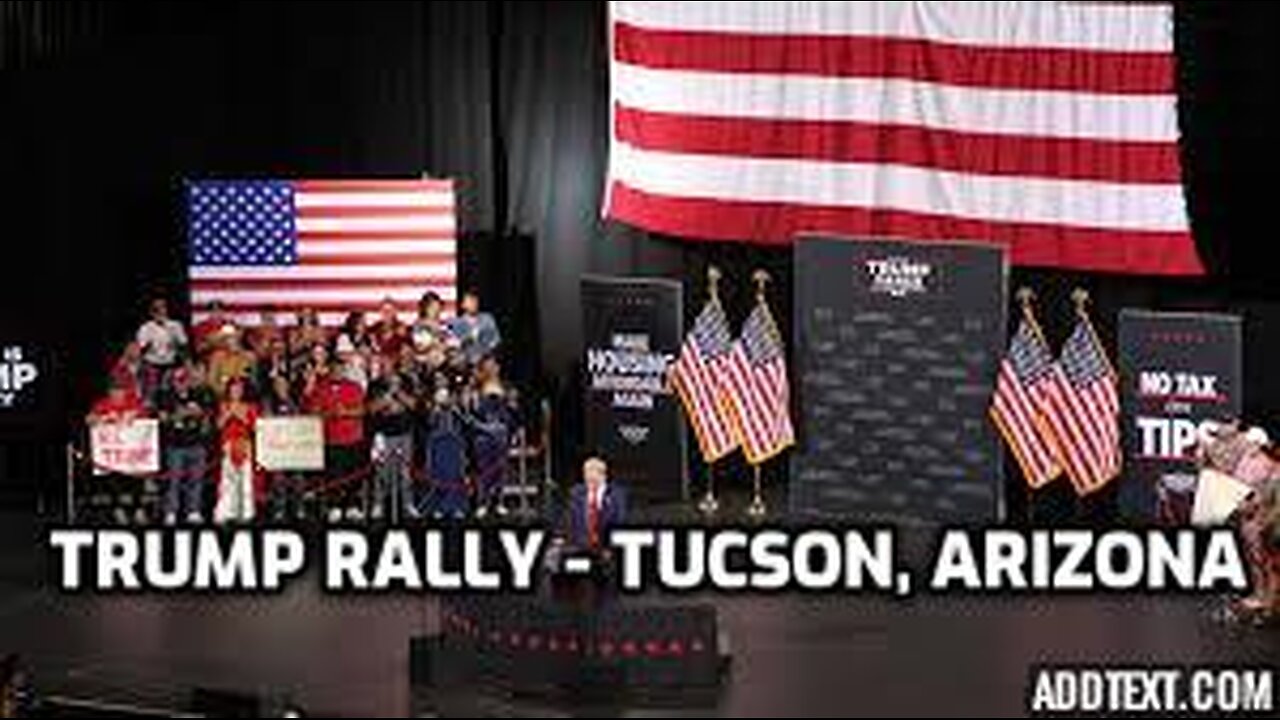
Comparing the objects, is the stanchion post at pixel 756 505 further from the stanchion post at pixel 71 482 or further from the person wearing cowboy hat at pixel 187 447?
the stanchion post at pixel 71 482

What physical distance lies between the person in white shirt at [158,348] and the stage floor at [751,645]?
2642 mm

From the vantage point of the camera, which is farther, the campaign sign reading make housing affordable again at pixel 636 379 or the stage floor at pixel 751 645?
the campaign sign reading make housing affordable again at pixel 636 379

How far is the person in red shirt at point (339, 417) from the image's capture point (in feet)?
83.2

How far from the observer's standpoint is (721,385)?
85.7 ft

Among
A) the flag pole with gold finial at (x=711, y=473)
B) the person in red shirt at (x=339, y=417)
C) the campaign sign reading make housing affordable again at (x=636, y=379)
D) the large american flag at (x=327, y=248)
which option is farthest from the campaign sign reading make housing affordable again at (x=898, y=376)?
the large american flag at (x=327, y=248)

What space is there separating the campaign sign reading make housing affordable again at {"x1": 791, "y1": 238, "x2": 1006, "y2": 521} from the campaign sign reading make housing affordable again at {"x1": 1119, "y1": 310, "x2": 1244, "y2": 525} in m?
1.07

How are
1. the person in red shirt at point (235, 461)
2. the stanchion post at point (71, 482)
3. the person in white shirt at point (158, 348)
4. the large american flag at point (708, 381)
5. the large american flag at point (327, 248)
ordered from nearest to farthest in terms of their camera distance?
the person in red shirt at point (235, 461)
the stanchion post at point (71, 482)
the person in white shirt at point (158, 348)
the large american flag at point (708, 381)
the large american flag at point (327, 248)

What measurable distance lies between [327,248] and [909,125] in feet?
18.1

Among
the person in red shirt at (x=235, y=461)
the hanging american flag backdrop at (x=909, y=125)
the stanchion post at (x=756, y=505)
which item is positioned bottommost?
the stanchion post at (x=756, y=505)

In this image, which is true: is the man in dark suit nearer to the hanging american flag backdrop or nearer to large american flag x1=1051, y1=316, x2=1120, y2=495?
large american flag x1=1051, y1=316, x2=1120, y2=495

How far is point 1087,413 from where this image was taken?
24.2m

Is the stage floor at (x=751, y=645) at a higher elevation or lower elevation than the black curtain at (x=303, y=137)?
lower

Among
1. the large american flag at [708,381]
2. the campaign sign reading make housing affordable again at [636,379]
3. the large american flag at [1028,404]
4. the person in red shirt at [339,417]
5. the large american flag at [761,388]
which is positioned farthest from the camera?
the campaign sign reading make housing affordable again at [636,379]

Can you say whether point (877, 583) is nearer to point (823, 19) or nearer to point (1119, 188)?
point (1119, 188)
